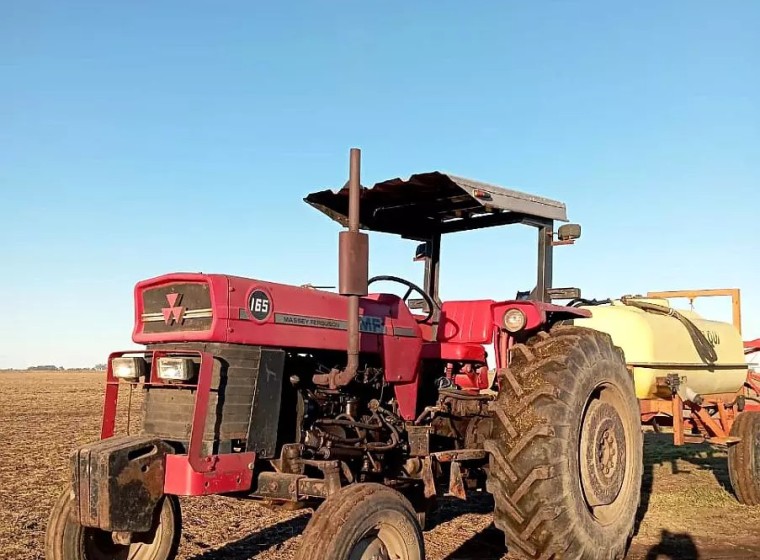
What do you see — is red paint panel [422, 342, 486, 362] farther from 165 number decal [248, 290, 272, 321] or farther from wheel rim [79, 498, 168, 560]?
wheel rim [79, 498, 168, 560]

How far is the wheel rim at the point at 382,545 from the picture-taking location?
383 centimetres

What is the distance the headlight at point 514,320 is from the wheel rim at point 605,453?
2.44 feet

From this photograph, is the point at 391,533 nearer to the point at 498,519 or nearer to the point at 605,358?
the point at 498,519

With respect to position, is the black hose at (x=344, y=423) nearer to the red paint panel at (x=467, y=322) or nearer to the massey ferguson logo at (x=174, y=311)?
the massey ferguson logo at (x=174, y=311)

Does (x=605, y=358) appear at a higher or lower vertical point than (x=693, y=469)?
higher

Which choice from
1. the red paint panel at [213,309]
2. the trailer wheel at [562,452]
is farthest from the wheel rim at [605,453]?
the red paint panel at [213,309]

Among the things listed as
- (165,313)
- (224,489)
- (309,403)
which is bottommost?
(224,489)

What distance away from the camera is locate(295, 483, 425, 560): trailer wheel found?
11.8ft

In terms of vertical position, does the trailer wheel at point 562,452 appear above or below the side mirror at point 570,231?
below

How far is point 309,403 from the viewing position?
14.8 feet

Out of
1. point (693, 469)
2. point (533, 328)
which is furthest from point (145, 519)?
point (693, 469)

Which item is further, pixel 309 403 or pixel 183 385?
pixel 309 403

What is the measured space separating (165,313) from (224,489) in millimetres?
1078

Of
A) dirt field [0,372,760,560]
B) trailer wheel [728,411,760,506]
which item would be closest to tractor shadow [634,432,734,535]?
dirt field [0,372,760,560]
